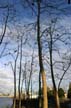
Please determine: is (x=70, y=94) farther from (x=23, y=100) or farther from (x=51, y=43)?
(x=51, y=43)

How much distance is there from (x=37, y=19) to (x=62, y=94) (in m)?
35.1

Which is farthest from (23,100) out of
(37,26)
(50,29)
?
(37,26)

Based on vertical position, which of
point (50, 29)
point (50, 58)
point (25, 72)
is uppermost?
point (50, 29)

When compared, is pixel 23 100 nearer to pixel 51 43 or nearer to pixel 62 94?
pixel 62 94

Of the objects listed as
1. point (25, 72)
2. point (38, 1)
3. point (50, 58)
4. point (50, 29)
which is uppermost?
point (38, 1)

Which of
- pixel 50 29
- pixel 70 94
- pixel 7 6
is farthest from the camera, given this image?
pixel 70 94

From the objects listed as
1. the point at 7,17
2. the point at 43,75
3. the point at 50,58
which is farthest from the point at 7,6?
the point at 50,58

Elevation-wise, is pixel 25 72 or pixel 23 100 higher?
pixel 25 72

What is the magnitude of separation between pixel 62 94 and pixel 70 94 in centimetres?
140

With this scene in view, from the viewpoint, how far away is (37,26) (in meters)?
20.2

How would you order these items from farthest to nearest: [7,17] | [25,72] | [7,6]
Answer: [25,72] < [7,17] < [7,6]

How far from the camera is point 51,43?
25.2 metres

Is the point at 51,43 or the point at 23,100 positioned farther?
the point at 23,100

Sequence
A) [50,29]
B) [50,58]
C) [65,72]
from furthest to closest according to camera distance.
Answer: [65,72], [50,58], [50,29]
